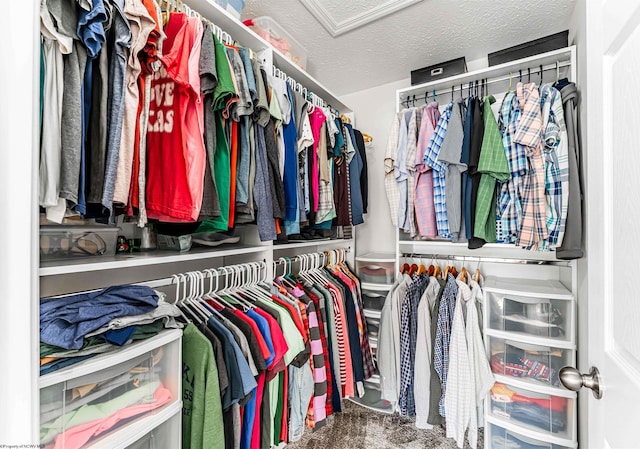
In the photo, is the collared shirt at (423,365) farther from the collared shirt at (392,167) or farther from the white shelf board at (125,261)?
the white shelf board at (125,261)

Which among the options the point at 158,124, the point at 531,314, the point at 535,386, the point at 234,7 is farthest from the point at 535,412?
the point at 234,7

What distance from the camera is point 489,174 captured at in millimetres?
1492

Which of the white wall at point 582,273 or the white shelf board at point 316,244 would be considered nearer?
the white wall at point 582,273

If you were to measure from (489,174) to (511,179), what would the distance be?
10cm

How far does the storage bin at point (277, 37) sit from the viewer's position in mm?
1513

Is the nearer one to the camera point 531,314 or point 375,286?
point 531,314

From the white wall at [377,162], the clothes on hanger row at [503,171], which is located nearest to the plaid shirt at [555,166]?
the clothes on hanger row at [503,171]

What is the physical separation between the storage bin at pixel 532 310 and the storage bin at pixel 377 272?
610mm

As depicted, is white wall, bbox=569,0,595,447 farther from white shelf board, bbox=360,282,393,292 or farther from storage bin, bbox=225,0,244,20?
storage bin, bbox=225,0,244,20

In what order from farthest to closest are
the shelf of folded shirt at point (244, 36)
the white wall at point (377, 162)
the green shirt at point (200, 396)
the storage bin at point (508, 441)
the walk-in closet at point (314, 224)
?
1. the white wall at point (377, 162)
2. the storage bin at point (508, 441)
3. the shelf of folded shirt at point (244, 36)
4. the green shirt at point (200, 396)
5. the walk-in closet at point (314, 224)

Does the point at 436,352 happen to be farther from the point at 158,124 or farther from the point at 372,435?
the point at 158,124

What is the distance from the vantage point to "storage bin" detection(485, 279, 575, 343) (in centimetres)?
142

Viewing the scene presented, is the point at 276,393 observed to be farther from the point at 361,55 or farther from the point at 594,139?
the point at 361,55

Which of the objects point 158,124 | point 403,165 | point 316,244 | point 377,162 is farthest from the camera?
point 377,162
